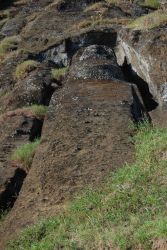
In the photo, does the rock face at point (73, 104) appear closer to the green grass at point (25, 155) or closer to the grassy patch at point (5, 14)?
the green grass at point (25, 155)

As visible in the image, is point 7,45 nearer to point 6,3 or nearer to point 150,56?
point 150,56

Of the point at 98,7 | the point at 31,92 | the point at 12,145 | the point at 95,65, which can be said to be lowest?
the point at 98,7

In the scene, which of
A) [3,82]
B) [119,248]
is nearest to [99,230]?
[119,248]

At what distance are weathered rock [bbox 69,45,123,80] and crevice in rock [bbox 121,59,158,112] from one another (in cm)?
99

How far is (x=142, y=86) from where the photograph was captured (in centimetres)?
2003

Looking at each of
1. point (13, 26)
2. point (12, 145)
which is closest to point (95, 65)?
point (12, 145)

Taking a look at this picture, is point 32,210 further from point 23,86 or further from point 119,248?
point 23,86

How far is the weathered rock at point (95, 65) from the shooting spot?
60.1 feet

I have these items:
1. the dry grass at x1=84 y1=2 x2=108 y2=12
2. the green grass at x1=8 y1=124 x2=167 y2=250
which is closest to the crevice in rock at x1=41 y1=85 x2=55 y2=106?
the green grass at x1=8 y1=124 x2=167 y2=250

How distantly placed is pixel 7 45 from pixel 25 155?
15672 mm

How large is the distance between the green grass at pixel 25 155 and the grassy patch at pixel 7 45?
43.7ft

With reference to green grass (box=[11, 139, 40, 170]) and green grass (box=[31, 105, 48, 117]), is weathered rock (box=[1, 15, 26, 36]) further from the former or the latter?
green grass (box=[11, 139, 40, 170])

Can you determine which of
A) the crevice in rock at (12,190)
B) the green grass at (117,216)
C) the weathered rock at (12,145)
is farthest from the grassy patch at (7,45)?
the green grass at (117,216)

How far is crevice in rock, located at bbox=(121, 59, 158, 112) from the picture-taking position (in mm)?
18469
